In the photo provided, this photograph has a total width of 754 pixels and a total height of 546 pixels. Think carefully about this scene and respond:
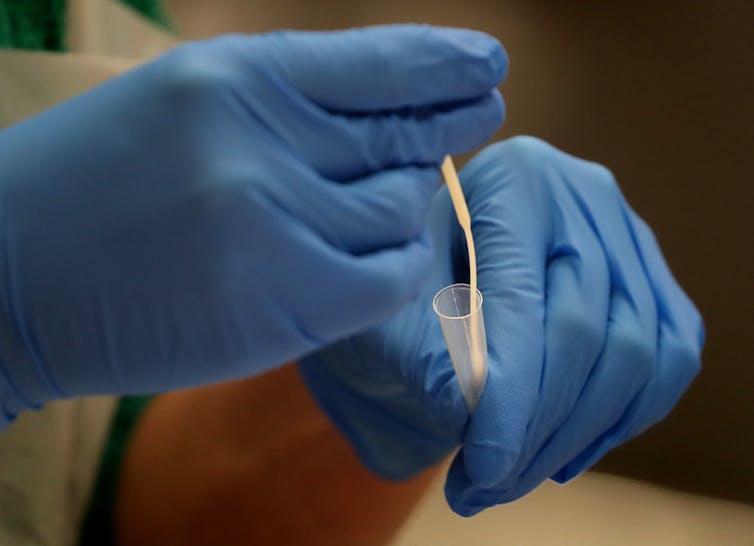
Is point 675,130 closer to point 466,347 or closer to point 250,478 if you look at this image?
point 466,347

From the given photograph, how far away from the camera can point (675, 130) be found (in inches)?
38.7

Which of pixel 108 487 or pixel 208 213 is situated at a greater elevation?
pixel 208 213

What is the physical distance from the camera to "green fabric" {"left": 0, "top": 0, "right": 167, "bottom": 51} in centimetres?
61

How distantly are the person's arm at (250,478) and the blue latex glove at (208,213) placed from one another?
32cm

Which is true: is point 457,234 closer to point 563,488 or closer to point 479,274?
point 479,274

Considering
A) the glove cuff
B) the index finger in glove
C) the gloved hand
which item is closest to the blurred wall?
the gloved hand

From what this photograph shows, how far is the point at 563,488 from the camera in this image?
1026mm

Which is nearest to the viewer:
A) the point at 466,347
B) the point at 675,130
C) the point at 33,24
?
the point at 466,347

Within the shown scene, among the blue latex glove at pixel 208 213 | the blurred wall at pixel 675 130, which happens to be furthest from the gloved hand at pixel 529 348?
the blurred wall at pixel 675 130

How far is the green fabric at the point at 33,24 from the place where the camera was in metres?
0.61

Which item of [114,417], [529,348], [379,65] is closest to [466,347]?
[529,348]

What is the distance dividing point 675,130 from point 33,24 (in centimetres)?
84

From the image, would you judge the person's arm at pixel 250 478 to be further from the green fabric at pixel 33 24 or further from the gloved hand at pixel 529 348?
the green fabric at pixel 33 24

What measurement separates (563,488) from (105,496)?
67 centimetres
